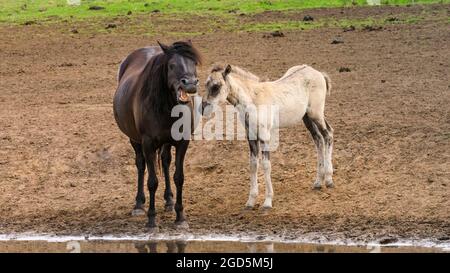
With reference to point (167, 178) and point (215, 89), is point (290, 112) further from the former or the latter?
point (167, 178)

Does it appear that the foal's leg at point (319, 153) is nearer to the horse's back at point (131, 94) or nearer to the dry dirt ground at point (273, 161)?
the dry dirt ground at point (273, 161)

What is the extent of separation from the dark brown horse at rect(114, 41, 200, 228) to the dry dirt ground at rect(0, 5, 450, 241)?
18.1 inches

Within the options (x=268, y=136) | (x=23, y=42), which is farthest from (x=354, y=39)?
(x=268, y=136)

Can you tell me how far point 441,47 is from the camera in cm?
2072

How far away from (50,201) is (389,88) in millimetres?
6419

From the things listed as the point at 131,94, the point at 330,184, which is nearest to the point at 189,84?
the point at 131,94

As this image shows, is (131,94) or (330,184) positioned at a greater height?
(131,94)

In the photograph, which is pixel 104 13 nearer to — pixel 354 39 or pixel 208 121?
pixel 354 39

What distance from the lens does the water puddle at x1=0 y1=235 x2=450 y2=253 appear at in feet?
34.9

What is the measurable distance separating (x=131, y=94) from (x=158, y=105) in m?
0.86

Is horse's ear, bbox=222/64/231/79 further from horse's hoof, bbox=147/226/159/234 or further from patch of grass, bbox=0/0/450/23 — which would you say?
patch of grass, bbox=0/0/450/23

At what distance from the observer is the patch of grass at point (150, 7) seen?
1127 inches

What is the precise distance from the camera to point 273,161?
13.9 m

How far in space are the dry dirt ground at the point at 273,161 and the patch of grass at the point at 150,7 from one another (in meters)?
8.21
